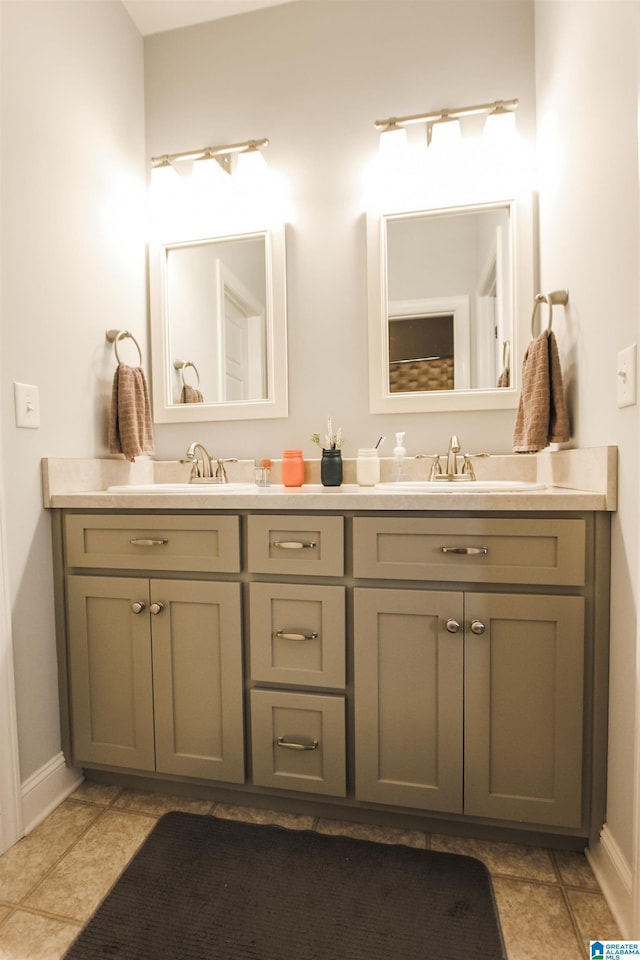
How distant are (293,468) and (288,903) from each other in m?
1.18

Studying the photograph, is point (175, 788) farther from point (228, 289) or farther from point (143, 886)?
point (228, 289)

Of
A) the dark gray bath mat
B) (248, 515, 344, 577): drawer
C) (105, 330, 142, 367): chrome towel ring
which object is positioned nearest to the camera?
the dark gray bath mat

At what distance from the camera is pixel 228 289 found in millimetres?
1946

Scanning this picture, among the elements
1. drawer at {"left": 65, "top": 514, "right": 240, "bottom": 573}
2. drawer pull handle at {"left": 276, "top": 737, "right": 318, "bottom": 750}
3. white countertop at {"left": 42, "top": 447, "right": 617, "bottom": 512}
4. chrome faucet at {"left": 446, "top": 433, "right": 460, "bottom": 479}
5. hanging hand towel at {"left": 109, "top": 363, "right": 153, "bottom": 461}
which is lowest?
drawer pull handle at {"left": 276, "top": 737, "right": 318, "bottom": 750}

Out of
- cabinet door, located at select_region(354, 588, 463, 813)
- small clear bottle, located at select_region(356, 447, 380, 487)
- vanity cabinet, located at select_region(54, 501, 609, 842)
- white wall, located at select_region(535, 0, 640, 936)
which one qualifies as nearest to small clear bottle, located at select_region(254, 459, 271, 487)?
small clear bottle, located at select_region(356, 447, 380, 487)

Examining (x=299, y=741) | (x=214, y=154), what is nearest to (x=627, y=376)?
(x=299, y=741)

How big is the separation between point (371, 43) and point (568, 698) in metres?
2.19

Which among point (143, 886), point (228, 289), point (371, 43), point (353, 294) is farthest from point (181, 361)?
point (143, 886)

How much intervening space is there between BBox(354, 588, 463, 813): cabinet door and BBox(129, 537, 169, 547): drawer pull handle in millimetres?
557

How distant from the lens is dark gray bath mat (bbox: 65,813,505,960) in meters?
0.99

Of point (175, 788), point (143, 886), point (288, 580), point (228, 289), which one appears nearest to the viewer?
point (143, 886)

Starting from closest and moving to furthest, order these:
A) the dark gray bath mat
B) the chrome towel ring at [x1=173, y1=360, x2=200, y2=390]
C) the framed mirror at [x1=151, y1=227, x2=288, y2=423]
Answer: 1. the dark gray bath mat
2. the framed mirror at [x1=151, y1=227, x2=288, y2=423]
3. the chrome towel ring at [x1=173, y1=360, x2=200, y2=390]

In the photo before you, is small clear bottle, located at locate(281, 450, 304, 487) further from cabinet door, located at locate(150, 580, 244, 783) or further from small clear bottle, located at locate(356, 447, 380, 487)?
cabinet door, located at locate(150, 580, 244, 783)

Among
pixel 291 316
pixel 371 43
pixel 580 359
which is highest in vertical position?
pixel 371 43
